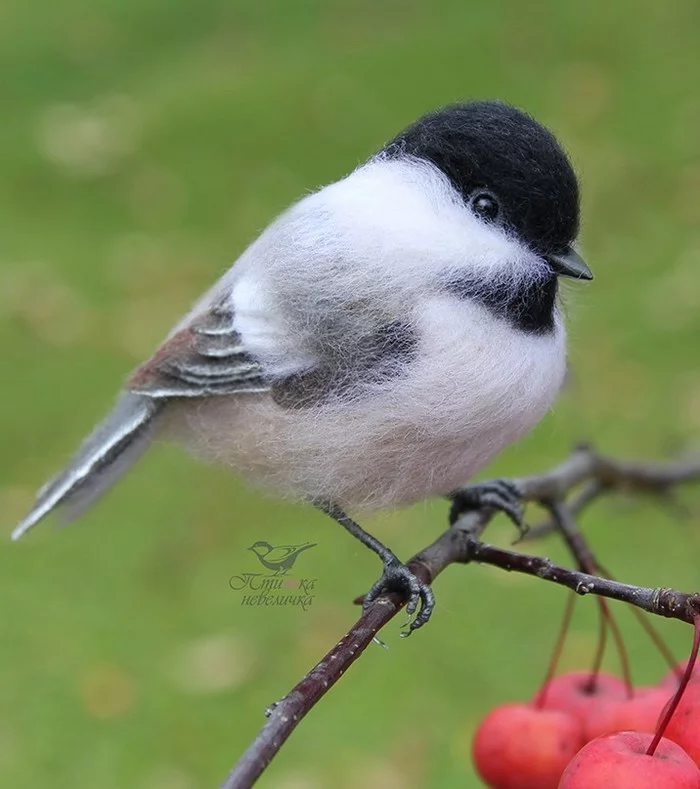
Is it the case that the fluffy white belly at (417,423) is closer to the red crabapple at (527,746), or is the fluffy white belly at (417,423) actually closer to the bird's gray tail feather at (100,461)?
the bird's gray tail feather at (100,461)

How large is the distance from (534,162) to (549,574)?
424mm

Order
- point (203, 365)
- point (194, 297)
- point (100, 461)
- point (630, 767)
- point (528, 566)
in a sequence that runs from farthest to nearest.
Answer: point (194, 297) < point (100, 461) < point (203, 365) < point (528, 566) < point (630, 767)

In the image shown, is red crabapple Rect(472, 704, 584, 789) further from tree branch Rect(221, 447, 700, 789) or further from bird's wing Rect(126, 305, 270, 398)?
bird's wing Rect(126, 305, 270, 398)

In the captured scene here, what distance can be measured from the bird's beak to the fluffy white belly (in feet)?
0.26

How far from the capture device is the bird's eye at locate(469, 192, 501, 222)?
1.18 m

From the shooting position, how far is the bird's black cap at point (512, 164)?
115cm

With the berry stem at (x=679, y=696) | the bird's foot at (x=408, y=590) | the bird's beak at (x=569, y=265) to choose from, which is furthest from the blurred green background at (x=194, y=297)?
the berry stem at (x=679, y=696)

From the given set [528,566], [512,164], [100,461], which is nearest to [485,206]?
[512,164]

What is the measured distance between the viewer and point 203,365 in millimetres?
1389

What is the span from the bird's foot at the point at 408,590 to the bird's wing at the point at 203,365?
269mm

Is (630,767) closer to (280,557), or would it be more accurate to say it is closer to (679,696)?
(679,696)

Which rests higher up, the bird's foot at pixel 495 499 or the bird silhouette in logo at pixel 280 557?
the bird's foot at pixel 495 499

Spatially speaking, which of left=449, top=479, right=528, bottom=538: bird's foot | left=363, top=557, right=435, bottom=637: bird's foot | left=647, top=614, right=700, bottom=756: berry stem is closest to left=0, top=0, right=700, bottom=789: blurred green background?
left=449, top=479, right=528, bottom=538: bird's foot

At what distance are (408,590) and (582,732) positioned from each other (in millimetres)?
241
